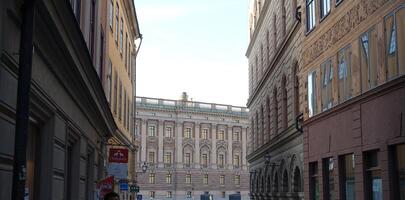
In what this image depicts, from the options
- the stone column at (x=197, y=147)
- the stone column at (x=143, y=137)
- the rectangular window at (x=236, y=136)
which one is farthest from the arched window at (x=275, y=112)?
the rectangular window at (x=236, y=136)

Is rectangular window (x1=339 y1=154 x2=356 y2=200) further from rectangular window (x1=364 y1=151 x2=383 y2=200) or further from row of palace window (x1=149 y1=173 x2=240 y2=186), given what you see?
row of palace window (x1=149 y1=173 x2=240 y2=186)

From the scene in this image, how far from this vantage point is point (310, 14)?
2545 centimetres

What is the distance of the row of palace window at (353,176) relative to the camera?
53.3ft

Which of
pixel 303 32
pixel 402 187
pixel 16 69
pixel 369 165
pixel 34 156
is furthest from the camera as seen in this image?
pixel 303 32

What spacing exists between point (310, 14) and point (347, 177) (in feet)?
25.2

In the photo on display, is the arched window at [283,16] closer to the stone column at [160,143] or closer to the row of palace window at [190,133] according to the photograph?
the row of palace window at [190,133]

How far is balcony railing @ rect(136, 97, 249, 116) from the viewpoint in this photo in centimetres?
10257

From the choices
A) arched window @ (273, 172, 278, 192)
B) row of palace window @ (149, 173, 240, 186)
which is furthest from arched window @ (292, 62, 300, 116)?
row of palace window @ (149, 173, 240, 186)

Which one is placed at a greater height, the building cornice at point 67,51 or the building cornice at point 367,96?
the building cornice at point 367,96

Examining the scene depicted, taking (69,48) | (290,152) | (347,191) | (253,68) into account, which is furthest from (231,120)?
(69,48)

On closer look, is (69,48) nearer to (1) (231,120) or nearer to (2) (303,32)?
(2) (303,32)

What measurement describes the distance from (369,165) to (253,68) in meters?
33.8

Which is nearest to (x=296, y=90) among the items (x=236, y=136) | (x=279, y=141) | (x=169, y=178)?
(x=279, y=141)

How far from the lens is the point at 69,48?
1041cm
